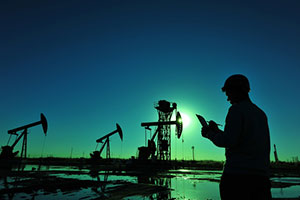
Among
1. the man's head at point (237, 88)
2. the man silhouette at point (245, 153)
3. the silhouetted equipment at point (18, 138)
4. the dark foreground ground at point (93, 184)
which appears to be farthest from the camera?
the silhouetted equipment at point (18, 138)

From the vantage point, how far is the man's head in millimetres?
1896

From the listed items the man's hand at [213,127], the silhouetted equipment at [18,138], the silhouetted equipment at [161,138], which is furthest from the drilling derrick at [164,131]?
the man's hand at [213,127]

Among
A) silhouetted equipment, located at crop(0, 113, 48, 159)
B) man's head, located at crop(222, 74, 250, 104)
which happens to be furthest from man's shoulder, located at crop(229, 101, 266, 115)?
silhouetted equipment, located at crop(0, 113, 48, 159)

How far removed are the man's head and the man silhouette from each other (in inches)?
4.9

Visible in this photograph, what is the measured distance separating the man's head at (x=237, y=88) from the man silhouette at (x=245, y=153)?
12cm

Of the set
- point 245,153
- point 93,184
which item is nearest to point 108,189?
point 93,184

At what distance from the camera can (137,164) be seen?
37.5m

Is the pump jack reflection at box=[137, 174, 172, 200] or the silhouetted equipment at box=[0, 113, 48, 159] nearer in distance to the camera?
the pump jack reflection at box=[137, 174, 172, 200]

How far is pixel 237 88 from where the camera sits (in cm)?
190

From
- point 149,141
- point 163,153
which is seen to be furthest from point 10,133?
point 163,153

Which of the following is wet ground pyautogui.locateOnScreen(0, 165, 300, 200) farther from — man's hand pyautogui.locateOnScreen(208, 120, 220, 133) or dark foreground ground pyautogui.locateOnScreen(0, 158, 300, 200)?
man's hand pyautogui.locateOnScreen(208, 120, 220, 133)

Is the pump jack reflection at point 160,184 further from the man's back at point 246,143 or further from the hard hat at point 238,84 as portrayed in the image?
the hard hat at point 238,84

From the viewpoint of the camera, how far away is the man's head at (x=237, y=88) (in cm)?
190

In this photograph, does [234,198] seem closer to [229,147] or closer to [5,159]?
[229,147]
